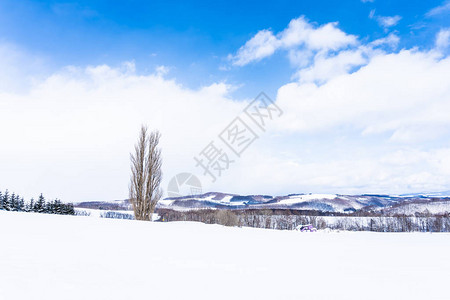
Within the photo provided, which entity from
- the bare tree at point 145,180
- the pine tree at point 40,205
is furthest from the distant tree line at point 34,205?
the bare tree at point 145,180

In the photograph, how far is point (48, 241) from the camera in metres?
6.64

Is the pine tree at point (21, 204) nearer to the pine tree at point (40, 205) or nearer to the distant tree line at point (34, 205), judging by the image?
the distant tree line at point (34, 205)

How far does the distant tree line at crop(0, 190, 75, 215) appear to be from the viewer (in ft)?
140

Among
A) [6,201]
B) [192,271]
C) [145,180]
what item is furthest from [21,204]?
[192,271]

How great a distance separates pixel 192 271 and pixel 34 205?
48690 millimetres

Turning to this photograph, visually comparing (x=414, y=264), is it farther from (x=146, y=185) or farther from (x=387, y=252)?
(x=146, y=185)

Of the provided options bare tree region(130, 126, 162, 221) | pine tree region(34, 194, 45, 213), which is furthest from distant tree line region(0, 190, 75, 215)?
bare tree region(130, 126, 162, 221)

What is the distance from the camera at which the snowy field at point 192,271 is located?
4.07m

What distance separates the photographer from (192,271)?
17.2 feet

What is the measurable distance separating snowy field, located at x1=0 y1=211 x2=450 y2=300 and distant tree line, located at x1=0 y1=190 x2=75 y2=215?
41.9 m

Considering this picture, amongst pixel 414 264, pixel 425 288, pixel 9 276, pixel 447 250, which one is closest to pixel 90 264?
pixel 9 276

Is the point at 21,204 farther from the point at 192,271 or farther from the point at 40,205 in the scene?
the point at 192,271

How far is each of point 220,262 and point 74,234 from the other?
4.72 metres

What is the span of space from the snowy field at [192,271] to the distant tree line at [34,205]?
41.9 metres
